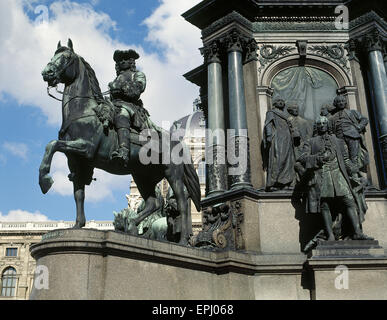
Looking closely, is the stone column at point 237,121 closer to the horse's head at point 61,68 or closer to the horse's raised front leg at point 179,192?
the horse's raised front leg at point 179,192

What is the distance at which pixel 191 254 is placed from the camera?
10.1 meters

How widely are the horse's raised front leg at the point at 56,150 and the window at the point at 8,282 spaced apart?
235ft

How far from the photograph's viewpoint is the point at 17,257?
75125 millimetres

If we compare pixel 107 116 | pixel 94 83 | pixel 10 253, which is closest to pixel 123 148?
pixel 107 116

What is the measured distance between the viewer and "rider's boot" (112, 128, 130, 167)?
10.5 meters

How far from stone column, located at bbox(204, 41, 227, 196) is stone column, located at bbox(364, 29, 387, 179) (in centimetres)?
426

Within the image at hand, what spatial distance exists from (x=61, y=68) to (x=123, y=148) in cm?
208

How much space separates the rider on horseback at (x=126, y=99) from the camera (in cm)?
1069

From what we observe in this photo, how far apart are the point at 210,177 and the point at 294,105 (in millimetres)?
3183

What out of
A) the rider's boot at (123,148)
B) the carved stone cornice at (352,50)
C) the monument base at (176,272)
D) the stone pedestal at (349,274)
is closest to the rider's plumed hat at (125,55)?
the rider's boot at (123,148)

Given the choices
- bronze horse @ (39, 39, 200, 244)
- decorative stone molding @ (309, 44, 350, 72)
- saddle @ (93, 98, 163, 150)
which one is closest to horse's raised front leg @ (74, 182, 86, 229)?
bronze horse @ (39, 39, 200, 244)

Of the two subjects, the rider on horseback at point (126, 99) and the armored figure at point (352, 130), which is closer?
the rider on horseback at point (126, 99)
